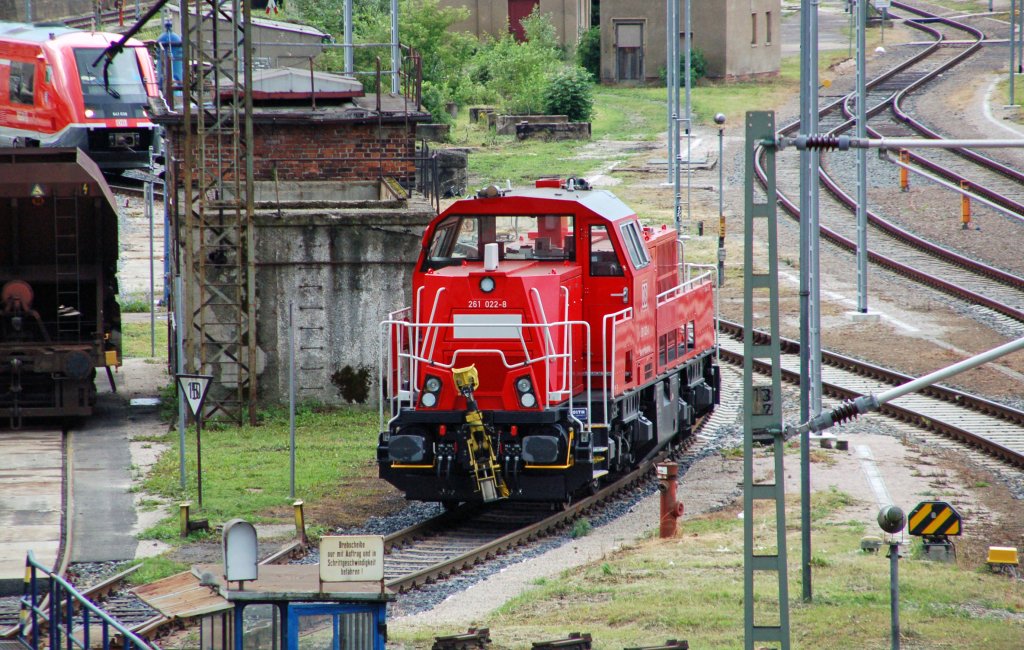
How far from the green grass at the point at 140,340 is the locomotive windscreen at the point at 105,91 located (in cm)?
963

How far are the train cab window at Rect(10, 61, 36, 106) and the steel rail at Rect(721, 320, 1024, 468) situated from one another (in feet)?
67.6

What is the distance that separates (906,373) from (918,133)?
21.4 m

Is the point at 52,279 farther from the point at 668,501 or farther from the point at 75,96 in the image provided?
the point at 75,96

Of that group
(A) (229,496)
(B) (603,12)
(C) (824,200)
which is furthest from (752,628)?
(B) (603,12)

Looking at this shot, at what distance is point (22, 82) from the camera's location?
37562 mm

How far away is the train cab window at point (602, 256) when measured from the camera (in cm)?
1622

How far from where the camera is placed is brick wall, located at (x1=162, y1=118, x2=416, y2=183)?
2459cm

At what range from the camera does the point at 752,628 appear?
32.5ft

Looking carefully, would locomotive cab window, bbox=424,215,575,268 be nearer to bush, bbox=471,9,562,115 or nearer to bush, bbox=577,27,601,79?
bush, bbox=471,9,562,115

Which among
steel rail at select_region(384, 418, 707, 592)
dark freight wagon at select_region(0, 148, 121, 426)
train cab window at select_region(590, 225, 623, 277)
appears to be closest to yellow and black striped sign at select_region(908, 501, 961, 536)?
steel rail at select_region(384, 418, 707, 592)

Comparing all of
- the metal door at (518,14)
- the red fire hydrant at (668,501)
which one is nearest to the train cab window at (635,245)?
the red fire hydrant at (668,501)

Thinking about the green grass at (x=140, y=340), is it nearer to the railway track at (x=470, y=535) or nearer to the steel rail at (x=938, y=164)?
the railway track at (x=470, y=535)

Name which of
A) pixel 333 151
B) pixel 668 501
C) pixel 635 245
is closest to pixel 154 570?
pixel 668 501

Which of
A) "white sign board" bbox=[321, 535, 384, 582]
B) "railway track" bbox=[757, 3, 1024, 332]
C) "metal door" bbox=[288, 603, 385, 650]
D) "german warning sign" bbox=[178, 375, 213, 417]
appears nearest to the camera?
"metal door" bbox=[288, 603, 385, 650]
